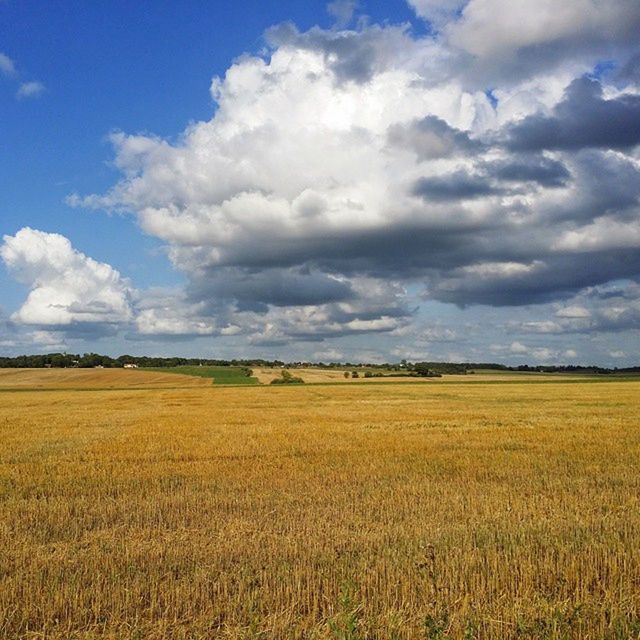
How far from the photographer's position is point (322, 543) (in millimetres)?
9703

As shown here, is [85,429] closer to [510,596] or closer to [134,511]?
[134,511]

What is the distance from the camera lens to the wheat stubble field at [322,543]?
694 cm

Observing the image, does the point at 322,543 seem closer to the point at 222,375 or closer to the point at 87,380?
the point at 87,380

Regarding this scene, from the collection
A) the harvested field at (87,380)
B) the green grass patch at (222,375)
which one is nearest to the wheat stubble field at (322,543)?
the harvested field at (87,380)

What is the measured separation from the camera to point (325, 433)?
2625 cm

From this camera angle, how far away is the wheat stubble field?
694 centimetres

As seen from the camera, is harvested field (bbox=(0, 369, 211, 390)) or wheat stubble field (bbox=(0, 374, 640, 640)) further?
harvested field (bbox=(0, 369, 211, 390))

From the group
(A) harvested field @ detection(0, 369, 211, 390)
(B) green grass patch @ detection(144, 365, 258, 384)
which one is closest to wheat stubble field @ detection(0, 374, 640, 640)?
(A) harvested field @ detection(0, 369, 211, 390)

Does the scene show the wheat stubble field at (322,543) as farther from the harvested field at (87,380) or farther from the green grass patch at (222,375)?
the green grass patch at (222,375)

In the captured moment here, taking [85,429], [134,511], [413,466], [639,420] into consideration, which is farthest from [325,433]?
[639,420]

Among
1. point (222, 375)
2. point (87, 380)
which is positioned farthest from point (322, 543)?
point (222, 375)

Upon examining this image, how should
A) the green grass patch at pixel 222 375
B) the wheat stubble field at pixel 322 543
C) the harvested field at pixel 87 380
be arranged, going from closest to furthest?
the wheat stubble field at pixel 322 543, the harvested field at pixel 87 380, the green grass patch at pixel 222 375

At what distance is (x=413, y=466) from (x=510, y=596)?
32.0 ft

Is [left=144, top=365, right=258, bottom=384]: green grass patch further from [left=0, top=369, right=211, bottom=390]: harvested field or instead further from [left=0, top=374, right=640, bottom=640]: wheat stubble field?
[left=0, top=374, right=640, bottom=640]: wheat stubble field
